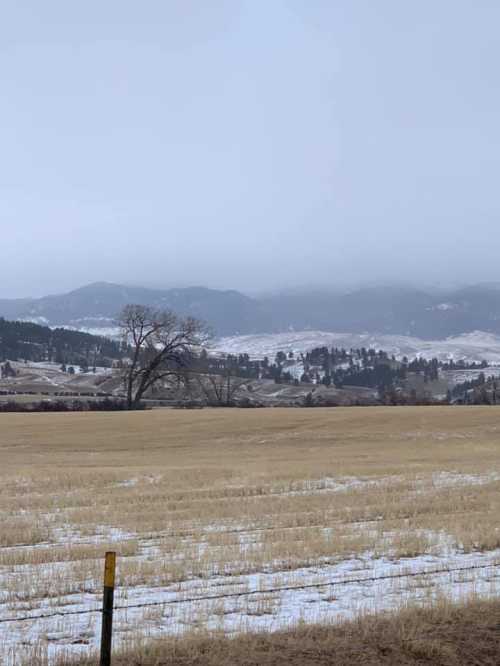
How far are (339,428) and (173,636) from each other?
42034 millimetres

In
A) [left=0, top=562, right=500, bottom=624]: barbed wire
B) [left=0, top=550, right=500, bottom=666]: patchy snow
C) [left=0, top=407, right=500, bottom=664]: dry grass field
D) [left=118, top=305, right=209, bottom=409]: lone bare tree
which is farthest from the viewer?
[left=118, top=305, right=209, bottom=409]: lone bare tree

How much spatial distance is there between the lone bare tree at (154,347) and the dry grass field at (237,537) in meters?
42.9

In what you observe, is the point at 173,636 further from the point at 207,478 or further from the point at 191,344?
the point at 191,344

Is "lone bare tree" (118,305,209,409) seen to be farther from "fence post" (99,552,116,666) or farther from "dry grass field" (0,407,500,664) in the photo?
"fence post" (99,552,116,666)

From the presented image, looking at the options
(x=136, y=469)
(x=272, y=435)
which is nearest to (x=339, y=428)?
(x=272, y=435)

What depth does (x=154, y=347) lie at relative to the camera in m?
85.3

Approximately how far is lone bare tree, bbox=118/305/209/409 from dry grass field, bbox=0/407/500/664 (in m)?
42.9

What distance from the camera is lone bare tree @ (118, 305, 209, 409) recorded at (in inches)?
3273

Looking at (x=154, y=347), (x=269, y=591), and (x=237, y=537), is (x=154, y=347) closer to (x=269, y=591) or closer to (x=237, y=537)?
(x=237, y=537)

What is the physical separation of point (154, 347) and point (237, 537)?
232 feet

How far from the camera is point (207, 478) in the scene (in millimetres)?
27375

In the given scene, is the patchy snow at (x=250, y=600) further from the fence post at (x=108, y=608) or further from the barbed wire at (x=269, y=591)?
the fence post at (x=108, y=608)

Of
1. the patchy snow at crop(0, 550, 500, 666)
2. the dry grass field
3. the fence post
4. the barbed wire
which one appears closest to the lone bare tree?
the dry grass field

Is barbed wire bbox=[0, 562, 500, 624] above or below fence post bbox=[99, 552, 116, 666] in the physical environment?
below
